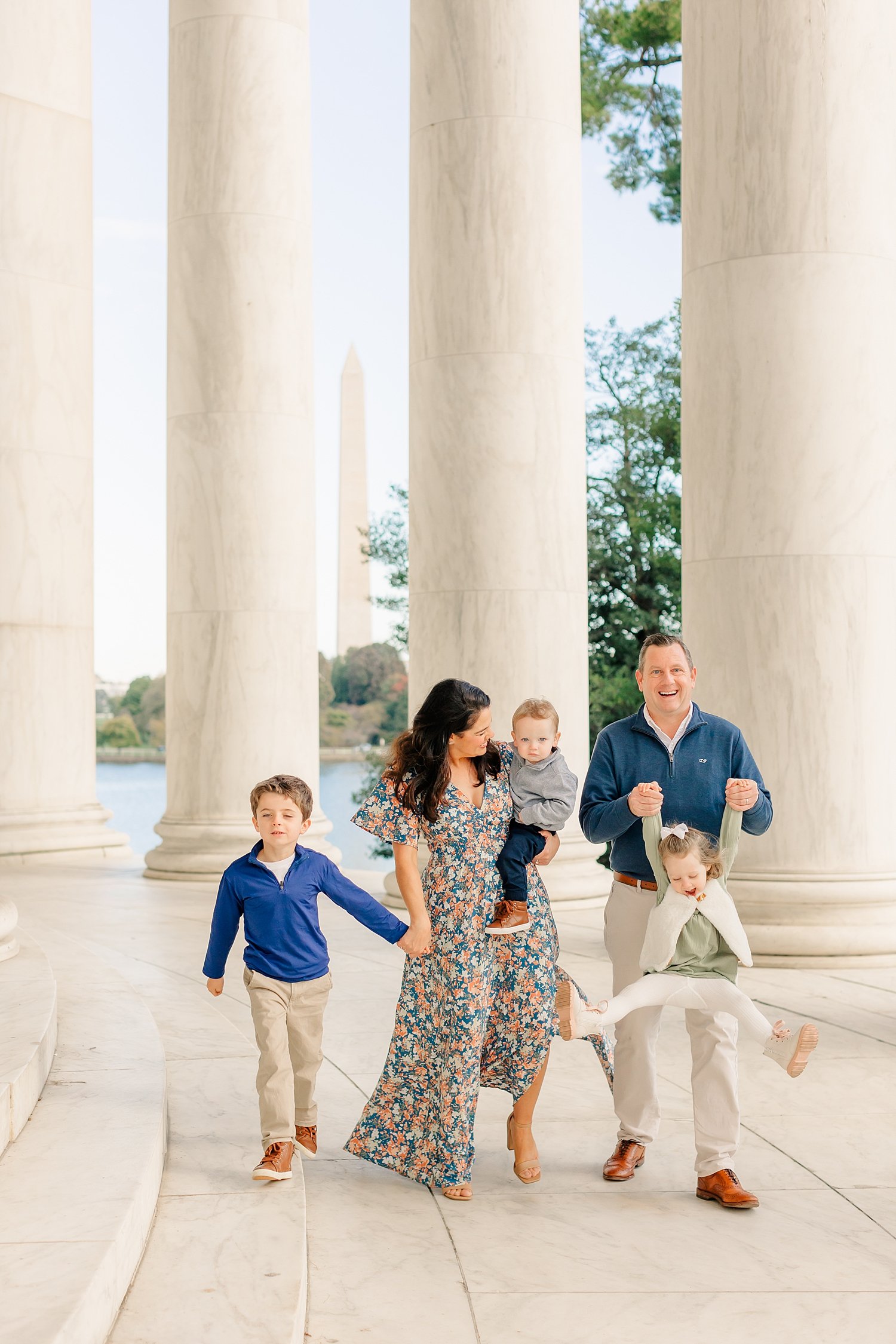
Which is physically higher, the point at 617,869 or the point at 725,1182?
the point at 617,869

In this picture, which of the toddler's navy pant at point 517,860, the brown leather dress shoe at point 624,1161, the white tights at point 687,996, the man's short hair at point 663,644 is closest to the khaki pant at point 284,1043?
the toddler's navy pant at point 517,860

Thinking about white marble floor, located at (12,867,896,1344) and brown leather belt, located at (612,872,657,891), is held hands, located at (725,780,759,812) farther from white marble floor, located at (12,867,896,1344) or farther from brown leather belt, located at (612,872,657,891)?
white marble floor, located at (12,867,896,1344)

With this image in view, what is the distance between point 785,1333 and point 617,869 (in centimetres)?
2517

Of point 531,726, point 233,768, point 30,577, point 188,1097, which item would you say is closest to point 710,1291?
point 531,726

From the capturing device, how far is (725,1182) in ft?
216

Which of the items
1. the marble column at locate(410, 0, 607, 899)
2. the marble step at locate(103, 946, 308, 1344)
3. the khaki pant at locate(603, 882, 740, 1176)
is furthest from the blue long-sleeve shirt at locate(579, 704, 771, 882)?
the marble column at locate(410, 0, 607, 899)

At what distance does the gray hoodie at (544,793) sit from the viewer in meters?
70.1

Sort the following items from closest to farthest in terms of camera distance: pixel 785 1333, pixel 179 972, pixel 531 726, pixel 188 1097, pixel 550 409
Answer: pixel 785 1333
pixel 531 726
pixel 188 1097
pixel 179 972
pixel 550 409

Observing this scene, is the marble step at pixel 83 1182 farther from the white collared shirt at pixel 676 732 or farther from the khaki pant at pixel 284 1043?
→ the white collared shirt at pixel 676 732

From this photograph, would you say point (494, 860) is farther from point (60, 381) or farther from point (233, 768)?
point (60, 381)

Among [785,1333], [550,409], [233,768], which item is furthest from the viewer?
[233,768]

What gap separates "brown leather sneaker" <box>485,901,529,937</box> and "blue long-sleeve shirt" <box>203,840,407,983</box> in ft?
15.2

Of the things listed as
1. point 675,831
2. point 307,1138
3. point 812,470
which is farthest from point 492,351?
point 307,1138

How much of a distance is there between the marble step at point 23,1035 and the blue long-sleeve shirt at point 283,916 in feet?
29.0
